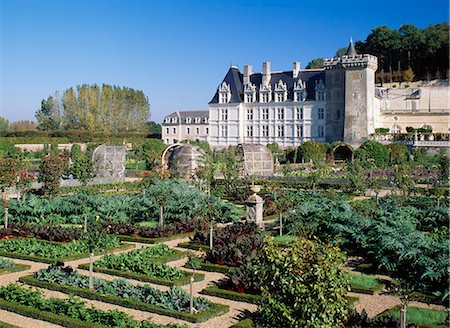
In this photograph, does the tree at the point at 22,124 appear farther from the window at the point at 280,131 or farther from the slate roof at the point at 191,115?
the window at the point at 280,131

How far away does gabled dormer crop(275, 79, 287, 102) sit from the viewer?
57938 mm

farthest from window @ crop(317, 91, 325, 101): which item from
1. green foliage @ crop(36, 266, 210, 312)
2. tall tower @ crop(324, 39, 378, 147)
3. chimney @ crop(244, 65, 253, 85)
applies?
green foliage @ crop(36, 266, 210, 312)

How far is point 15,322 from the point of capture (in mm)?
9812

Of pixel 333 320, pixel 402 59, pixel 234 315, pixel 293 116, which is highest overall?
pixel 402 59

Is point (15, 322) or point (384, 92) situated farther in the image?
point (384, 92)

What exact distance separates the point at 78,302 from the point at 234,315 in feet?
8.80

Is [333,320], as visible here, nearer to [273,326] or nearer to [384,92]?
[273,326]

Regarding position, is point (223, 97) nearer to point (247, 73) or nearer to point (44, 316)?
point (247, 73)

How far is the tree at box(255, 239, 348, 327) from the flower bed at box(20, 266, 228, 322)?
2898 mm

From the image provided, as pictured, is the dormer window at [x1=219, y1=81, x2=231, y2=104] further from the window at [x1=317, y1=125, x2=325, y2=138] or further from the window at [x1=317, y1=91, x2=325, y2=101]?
the window at [x1=317, y1=125, x2=325, y2=138]

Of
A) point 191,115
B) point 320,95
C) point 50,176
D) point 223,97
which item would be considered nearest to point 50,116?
point 191,115

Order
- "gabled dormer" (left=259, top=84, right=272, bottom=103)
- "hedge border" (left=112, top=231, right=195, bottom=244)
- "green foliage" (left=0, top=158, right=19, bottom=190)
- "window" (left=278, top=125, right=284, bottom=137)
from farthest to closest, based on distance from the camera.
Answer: "gabled dormer" (left=259, top=84, right=272, bottom=103) < "window" (left=278, top=125, right=284, bottom=137) < "green foliage" (left=0, top=158, right=19, bottom=190) < "hedge border" (left=112, top=231, right=195, bottom=244)

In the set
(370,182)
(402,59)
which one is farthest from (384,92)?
(370,182)

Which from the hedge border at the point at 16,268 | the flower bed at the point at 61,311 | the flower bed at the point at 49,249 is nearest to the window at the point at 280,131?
the flower bed at the point at 49,249
